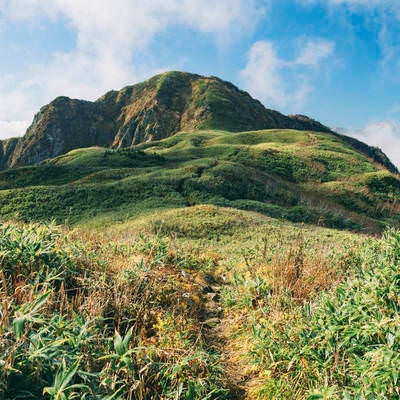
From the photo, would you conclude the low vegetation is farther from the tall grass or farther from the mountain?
the mountain

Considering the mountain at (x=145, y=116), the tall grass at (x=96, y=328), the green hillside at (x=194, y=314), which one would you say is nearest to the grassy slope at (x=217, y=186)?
the green hillside at (x=194, y=314)

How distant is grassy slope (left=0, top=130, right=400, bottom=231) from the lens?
874 inches

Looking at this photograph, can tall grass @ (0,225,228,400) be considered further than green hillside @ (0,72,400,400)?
Answer: No

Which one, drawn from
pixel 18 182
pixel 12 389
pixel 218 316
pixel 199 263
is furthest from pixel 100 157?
pixel 12 389

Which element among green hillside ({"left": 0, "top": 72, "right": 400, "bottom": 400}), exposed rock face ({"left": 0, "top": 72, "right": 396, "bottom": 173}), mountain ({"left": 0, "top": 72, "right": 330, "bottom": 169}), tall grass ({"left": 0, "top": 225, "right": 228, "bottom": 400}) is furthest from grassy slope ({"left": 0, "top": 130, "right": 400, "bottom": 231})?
mountain ({"left": 0, "top": 72, "right": 330, "bottom": 169})

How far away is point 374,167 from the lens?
4503 centimetres

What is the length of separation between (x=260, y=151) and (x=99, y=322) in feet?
140

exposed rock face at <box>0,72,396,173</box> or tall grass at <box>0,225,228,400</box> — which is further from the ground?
exposed rock face at <box>0,72,396,173</box>

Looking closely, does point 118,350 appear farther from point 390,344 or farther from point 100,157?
point 100,157

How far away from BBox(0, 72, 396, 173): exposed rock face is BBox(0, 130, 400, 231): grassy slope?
146ft

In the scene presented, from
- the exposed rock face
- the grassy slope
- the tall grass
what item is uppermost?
the exposed rock face

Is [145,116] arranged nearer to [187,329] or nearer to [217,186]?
[217,186]

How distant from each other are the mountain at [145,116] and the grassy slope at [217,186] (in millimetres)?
44818

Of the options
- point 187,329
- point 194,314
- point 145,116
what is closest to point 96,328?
point 187,329
